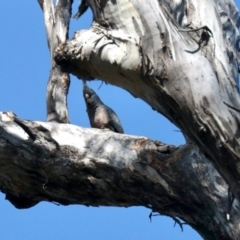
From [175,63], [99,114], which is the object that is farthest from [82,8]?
[175,63]

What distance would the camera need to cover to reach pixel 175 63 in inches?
115

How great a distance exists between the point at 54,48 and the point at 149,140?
4.15 feet

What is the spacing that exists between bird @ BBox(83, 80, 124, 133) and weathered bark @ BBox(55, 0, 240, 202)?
4.01 ft

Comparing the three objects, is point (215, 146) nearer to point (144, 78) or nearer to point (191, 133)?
point (191, 133)

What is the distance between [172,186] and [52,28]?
1.89 meters

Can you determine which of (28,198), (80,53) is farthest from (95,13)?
(28,198)

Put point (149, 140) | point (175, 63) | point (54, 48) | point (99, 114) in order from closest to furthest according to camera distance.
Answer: point (175, 63) < point (149, 140) < point (99, 114) < point (54, 48)

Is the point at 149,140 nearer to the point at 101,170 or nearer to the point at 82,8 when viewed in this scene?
the point at 101,170

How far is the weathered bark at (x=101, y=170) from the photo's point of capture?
3723 millimetres

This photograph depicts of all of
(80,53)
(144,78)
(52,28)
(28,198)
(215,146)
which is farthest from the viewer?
(52,28)

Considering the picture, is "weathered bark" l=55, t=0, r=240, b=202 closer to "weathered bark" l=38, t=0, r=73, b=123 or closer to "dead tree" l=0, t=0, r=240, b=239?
"dead tree" l=0, t=0, r=240, b=239

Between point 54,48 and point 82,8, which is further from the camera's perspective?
point 54,48

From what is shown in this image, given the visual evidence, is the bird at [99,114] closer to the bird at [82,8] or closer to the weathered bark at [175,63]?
the bird at [82,8]

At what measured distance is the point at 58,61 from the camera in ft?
10.9
